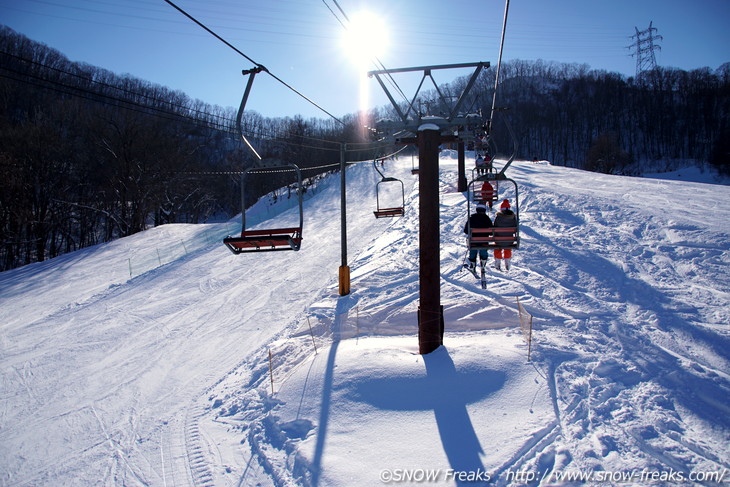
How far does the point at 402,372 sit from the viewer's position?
7.10 metres

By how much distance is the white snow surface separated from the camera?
522cm

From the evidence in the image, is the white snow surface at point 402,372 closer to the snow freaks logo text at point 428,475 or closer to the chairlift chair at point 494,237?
the snow freaks logo text at point 428,475

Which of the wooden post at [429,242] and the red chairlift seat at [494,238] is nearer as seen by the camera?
the red chairlift seat at [494,238]

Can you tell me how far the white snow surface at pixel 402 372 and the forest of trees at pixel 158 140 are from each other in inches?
188

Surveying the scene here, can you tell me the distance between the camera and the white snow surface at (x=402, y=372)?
522 cm

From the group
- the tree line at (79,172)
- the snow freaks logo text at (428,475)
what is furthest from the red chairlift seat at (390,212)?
the tree line at (79,172)

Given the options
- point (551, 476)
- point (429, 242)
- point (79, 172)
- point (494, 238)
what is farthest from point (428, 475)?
point (79, 172)

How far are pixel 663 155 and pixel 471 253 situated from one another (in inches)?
3241

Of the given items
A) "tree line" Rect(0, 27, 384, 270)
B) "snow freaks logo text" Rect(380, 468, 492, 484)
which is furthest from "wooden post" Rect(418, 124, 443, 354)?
"tree line" Rect(0, 27, 384, 270)

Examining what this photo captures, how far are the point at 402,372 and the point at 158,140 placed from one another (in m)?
43.3

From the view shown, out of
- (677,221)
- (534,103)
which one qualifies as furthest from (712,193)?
(534,103)

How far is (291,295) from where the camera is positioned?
14.8 meters

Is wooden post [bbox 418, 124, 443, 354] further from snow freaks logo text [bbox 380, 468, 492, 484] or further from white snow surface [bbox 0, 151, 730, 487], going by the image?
snow freaks logo text [bbox 380, 468, 492, 484]

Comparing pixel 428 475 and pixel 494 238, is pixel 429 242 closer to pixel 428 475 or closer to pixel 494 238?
pixel 494 238
